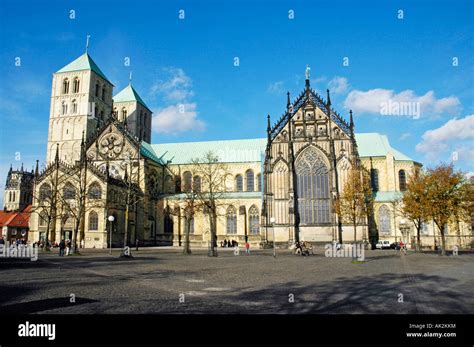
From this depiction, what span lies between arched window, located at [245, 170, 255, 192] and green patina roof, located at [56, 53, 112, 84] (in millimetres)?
40572

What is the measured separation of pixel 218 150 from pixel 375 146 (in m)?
29.9

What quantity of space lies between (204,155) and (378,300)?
63.6 metres

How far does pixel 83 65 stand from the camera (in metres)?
78.6

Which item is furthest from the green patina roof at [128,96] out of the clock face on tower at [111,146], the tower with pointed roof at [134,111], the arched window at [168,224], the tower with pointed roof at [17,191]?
the tower with pointed roof at [17,191]

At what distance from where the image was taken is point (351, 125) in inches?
2213

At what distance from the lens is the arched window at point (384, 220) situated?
58.4 metres

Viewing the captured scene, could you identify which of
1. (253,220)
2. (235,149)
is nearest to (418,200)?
(253,220)

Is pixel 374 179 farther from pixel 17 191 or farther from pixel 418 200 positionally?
pixel 17 191

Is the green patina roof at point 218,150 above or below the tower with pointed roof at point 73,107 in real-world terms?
below

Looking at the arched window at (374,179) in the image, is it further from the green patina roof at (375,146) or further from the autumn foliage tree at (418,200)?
the autumn foliage tree at (418,200)

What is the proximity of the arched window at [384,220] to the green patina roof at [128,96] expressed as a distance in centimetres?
5963

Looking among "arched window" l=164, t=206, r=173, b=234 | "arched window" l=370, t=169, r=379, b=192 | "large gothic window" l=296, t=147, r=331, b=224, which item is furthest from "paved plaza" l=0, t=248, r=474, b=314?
"arched window" l=164, t=206, r=173, b=234

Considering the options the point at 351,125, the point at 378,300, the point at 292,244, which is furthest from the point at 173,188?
the point at 378,300
